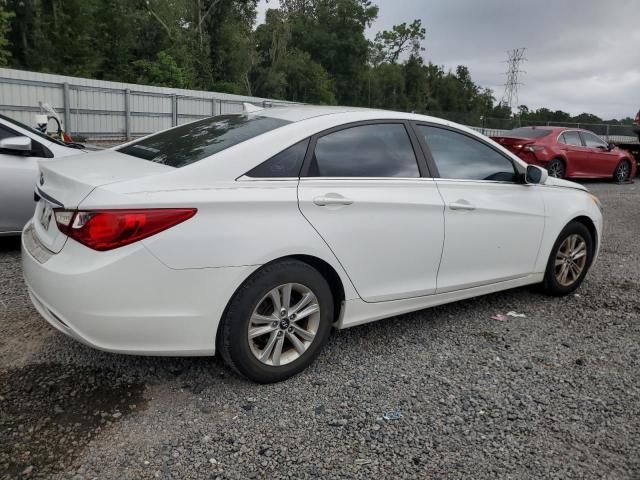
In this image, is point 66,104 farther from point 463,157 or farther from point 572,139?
point 463,157

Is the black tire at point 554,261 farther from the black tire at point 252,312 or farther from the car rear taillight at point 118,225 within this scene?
the car rear taillight at point 118,225

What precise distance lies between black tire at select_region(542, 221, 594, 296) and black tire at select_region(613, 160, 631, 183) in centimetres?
1231

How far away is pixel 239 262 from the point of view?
2.83 meters

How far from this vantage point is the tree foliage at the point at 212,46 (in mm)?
31875

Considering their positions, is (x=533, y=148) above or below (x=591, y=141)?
below

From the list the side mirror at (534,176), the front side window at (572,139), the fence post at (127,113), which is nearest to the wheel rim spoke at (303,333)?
the side mirror at (534,176)

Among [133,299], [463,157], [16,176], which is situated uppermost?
[463,157]

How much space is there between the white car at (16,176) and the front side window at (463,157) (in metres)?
3.73

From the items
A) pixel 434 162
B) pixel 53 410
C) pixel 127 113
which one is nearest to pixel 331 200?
pixel 434 162

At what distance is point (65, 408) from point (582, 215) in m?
4.24

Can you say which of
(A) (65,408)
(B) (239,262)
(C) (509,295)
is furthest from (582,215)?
(A) (65,408)

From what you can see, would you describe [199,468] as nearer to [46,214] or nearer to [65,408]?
[65,408]

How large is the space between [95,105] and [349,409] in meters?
17.8

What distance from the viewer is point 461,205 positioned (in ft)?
12.6
